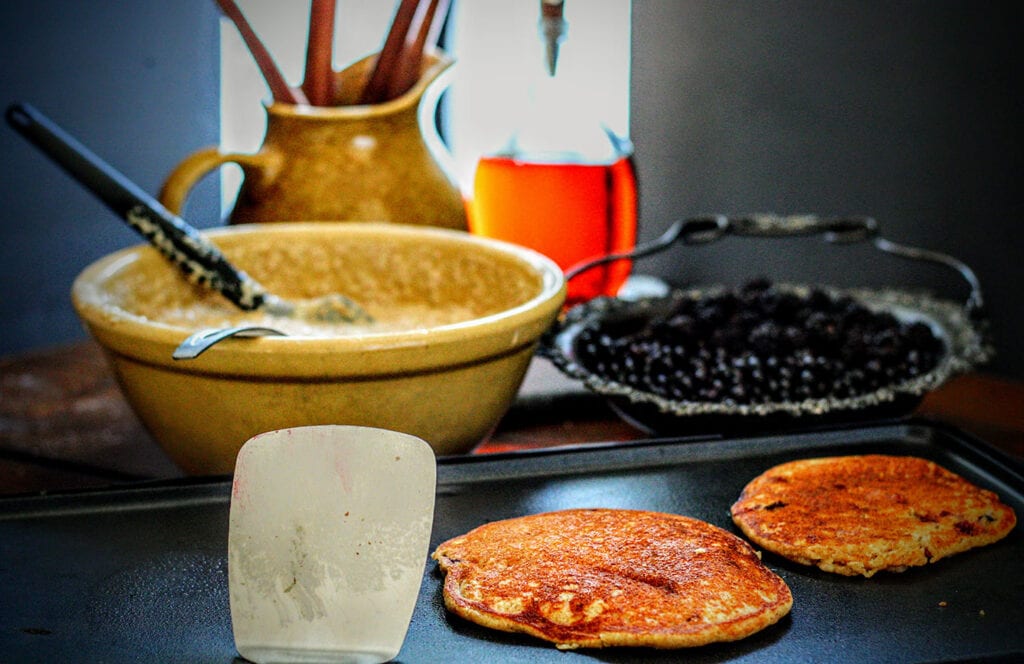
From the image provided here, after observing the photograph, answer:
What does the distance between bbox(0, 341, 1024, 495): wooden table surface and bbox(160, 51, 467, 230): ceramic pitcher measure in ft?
0.79

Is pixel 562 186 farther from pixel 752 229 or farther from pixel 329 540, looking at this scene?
pixel 329 540

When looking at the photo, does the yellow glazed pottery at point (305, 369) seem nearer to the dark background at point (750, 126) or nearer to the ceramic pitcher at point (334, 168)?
the ceramic pitcher at point (334, 168)

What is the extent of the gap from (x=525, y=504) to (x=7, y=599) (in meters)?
0.35

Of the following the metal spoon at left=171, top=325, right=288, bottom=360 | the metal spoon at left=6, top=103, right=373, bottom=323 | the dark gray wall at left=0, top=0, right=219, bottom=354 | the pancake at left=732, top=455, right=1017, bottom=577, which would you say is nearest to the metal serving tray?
the pancake at left=732, top=455, right=1017, bottom=577

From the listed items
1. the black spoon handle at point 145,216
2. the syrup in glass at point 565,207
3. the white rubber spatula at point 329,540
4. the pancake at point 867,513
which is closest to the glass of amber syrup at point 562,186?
the syrup in glass at point 565,207

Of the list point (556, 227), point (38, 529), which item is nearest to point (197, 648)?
point (38, 529)

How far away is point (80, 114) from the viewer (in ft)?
5.10

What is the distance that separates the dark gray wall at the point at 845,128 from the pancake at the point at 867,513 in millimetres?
777

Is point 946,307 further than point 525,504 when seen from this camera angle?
Yes

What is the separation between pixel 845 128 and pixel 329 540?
1225 mm

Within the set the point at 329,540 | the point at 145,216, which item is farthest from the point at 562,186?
the point at 329,540

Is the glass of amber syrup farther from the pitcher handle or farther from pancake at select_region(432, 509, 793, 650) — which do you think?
pancake at select_region(432, 509, 793, 650)

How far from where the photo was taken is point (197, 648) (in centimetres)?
56

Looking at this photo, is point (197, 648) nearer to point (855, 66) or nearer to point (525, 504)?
point (525, 504)
